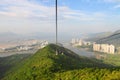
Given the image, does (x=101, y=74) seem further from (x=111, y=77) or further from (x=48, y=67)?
(x=48, y=67)

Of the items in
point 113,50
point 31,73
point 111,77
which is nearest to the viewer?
point 111,77

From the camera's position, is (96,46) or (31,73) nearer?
(31,73)

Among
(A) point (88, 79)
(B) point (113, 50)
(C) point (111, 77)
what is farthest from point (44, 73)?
(B) point (113, 50)

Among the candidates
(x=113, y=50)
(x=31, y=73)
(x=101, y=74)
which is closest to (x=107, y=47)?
(x=113, y=50)

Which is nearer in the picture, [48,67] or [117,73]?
[117,73]

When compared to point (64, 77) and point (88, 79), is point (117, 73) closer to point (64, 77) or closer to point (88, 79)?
point (88, 79)

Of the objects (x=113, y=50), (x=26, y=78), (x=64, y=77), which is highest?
(x=64, y=77)

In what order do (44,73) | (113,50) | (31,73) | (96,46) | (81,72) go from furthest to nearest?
(96,46)
(113,50)
(31,73)
(44,73)
(81,72)

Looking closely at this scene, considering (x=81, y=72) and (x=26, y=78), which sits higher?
(x=81, y=72)

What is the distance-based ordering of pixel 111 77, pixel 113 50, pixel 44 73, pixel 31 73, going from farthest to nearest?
1. pixel 113 50
2. pixel 31 73
3. pixel 44 73
4. pixel 111 77
